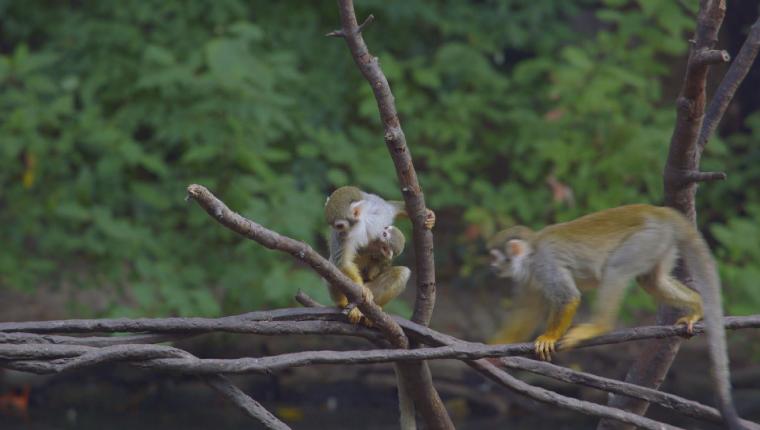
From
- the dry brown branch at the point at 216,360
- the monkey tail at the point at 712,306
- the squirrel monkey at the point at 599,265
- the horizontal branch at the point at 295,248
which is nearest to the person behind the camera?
the horizontal branch at the point at 295,248

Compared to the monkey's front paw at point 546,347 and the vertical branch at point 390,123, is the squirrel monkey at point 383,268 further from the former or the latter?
the vertical branch at point 390,123

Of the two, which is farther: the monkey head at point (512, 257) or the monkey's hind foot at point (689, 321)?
the monkey head at point (512, 257)

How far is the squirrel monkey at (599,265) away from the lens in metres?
2.64

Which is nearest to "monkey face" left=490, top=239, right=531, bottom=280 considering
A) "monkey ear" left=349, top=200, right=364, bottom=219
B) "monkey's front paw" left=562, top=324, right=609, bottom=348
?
"monkey's front paw" left=562, top=324, right=609, bottom=348

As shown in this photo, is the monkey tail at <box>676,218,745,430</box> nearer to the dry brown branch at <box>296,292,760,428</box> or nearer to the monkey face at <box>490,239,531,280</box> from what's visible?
the dry brown branch at <box>296,292,760,428</box>

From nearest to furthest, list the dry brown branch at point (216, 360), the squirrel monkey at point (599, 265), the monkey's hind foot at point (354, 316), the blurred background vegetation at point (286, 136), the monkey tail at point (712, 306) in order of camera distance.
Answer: the dry brown branch at point (216, 360), the monkey tail at point (712, 306), the monkey's hind foot at point (354, 316), the squirrel monkey at point (599, 265), the blurred background vegetation at point (286, 136)

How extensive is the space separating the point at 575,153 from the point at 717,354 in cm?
369

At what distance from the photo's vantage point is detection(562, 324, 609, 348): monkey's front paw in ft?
8.14

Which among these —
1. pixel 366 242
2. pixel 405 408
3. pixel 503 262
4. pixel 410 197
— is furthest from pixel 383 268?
pixel 410 197

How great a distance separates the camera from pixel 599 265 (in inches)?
109

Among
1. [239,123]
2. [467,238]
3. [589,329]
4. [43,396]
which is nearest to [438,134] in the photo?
[467,238]

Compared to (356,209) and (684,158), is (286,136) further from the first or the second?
(684,158)

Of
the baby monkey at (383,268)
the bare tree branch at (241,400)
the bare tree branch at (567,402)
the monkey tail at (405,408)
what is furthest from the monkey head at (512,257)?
the bare tree branch at (241,400)

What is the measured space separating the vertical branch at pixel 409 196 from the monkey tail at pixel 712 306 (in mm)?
618
